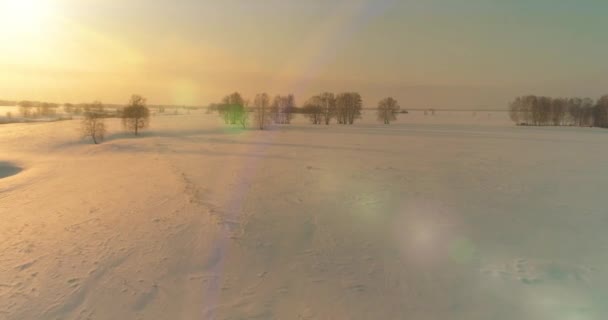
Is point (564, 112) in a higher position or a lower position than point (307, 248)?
higher

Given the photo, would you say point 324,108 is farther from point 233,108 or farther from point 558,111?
point 558,111

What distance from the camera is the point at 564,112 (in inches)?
4166

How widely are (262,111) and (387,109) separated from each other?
51.6 meters

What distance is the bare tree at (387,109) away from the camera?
109375 mm

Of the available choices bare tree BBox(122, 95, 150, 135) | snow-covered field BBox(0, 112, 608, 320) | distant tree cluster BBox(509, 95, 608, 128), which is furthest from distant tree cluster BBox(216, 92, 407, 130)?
snow-covered field BBox(0, 112, 608, 320)

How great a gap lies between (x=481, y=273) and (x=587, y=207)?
924cm

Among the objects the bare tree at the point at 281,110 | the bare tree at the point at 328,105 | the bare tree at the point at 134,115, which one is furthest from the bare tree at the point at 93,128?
the bare tree at the point at 328,105

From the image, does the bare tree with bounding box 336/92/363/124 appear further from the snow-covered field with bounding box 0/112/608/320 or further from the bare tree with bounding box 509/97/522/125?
the snow-covered field with bounding box 0/112/608/320

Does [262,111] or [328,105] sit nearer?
[262,111]

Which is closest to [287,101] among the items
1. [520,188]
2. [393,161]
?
[393,161]

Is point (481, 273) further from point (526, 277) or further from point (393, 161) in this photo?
point (393, 161)

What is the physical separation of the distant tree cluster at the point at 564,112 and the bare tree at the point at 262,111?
86848 millimetres

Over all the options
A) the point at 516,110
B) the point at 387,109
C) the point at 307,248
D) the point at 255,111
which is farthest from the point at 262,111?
the point at 516,110

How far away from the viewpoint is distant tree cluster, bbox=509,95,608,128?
324ft
